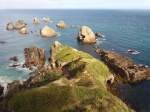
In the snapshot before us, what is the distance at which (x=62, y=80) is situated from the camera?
1925 inches

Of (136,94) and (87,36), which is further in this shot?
(87,36)

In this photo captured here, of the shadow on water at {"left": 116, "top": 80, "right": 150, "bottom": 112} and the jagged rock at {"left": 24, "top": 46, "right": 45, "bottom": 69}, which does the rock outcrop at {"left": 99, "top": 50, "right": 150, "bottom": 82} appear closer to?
the shadow on water at {"left": 116, "top": 80, "right": 150, "bottom": 112}

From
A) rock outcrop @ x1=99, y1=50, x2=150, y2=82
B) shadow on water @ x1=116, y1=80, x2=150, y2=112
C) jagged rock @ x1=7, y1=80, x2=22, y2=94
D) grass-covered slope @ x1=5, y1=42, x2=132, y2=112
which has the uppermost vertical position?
grass-covered slope @ x1=5, y1=42, x2=132, y2=112

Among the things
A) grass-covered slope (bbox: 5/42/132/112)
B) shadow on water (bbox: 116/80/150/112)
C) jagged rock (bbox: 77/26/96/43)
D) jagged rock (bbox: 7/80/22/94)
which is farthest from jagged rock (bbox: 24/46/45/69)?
jagged rock (bbox: 77/26/96/43)

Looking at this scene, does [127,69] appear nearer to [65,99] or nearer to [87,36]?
[65,99]

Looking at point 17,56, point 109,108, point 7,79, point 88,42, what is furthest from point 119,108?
point 88,42

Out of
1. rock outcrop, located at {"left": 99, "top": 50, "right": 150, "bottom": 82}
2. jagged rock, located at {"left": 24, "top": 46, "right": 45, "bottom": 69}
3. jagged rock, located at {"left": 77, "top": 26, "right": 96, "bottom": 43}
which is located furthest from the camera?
jagged rock, located at {"left": 77, "top": 26, "right": 96, "bottom": 43}

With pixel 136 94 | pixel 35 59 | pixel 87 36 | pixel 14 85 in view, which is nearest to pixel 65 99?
pixel 14 85

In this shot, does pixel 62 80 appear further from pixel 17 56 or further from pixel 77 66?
pixel 17 56

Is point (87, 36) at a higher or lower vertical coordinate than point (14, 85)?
higher

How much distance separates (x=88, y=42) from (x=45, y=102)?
259 feet

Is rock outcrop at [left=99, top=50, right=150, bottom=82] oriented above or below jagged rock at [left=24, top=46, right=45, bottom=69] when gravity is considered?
above

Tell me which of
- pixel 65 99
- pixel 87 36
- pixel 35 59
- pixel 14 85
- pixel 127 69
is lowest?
pixel 35 59

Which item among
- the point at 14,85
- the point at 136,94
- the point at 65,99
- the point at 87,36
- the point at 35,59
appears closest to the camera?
the point at 65,99
